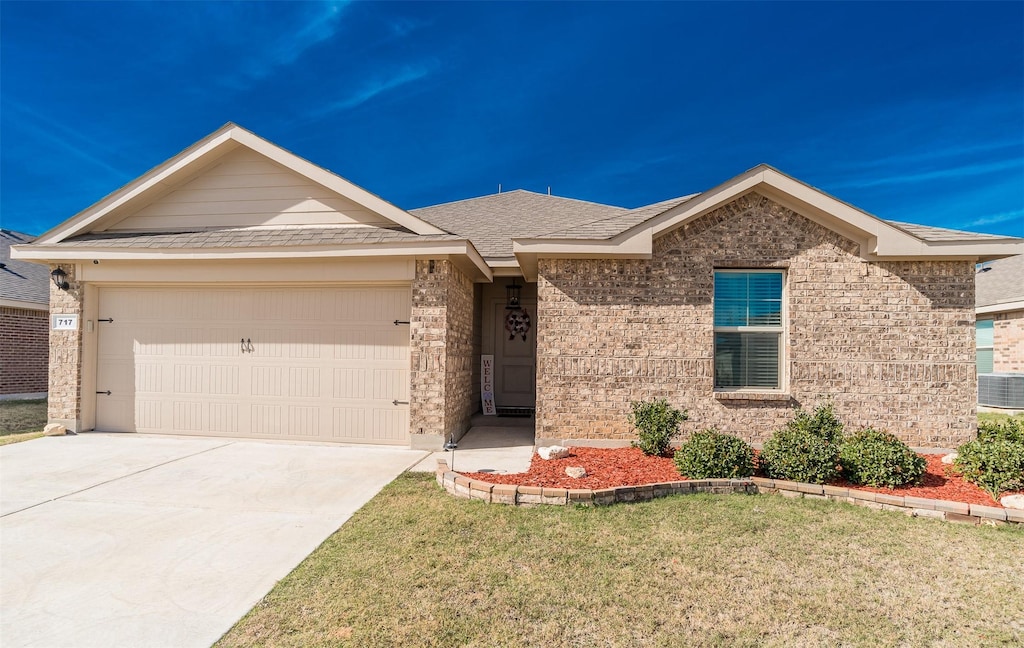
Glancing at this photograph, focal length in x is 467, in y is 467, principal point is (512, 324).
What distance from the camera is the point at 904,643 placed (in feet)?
8.26

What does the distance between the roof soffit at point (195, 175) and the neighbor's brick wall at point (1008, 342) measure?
1671 centimetres

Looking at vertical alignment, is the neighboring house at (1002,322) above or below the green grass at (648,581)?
above

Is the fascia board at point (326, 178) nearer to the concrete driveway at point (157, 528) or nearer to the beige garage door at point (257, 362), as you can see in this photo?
the beige garage door at point (257, 362)

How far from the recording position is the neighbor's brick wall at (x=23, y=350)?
1260 centimetres

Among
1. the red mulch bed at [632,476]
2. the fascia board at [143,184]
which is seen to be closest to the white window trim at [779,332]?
the red mulch bed at [632,476]

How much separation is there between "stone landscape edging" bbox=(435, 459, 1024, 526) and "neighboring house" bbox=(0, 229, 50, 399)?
14.9 metres

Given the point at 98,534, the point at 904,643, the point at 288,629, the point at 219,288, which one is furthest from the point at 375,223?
the point at 904,643

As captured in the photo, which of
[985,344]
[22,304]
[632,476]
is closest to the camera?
[632,476]

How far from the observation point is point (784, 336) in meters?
6.89

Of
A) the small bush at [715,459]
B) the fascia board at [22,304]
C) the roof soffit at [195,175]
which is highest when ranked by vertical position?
the roof soffit at [195,175]

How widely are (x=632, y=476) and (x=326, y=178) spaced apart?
6.26m

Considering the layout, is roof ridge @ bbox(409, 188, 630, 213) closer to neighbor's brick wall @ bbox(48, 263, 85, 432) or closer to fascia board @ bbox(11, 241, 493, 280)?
fascia board @ bbox(11, 241, 493, 280)

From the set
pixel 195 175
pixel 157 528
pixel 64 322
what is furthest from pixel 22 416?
pixel 157 528

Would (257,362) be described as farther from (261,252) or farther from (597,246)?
(597,246)
